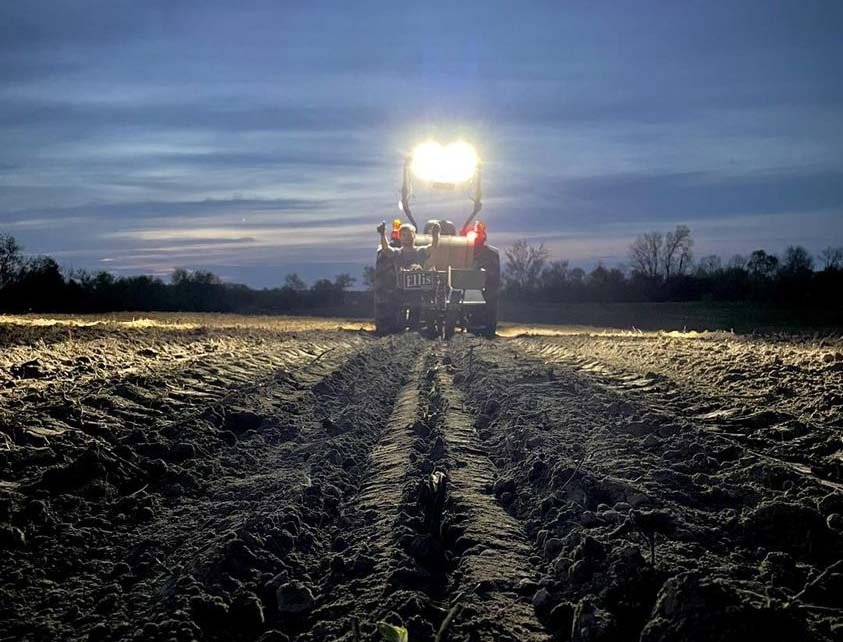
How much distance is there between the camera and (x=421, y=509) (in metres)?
4.88

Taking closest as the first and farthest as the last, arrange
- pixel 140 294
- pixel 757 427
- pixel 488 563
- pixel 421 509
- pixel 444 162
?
pixel 488 563, pixel 421 509, pixel 757 427, pixel 444 162, pixel 140 294

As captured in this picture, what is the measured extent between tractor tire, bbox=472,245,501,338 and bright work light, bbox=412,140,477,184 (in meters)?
2.18

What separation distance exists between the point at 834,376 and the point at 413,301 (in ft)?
39.8

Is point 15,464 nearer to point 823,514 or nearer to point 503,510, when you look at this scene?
point 503,510

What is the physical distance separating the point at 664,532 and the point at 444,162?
56.8 feet

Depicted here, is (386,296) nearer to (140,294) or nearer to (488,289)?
(488,289)

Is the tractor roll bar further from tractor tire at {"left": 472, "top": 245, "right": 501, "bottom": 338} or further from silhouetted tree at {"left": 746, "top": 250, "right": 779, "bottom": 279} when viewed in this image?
silhouetted tree at {"left": 746, "top": 250, "right": 779, "bottom": 279}

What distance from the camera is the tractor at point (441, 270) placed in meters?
19.2

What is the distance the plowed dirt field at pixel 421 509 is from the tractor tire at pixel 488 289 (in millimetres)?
11371

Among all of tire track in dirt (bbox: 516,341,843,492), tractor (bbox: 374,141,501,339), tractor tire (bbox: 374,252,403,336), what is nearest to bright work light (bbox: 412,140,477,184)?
tractor (bbox: 374,141,501,339)

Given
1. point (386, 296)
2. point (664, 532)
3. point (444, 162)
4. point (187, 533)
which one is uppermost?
point (444, 162)

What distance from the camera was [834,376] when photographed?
8.54 meters

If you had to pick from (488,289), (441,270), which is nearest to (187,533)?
(441,270)

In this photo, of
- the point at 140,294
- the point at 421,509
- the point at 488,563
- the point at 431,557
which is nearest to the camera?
the point at 488,563
